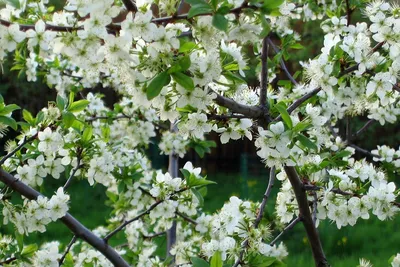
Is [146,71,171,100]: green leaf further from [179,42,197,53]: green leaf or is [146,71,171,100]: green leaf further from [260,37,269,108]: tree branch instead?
[260,37,269,108]: tree branch

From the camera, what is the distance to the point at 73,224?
2.12m

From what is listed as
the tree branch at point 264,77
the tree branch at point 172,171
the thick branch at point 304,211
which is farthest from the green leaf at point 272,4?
the tree branch at point 172,171

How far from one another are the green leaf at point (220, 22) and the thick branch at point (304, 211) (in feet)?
2.41

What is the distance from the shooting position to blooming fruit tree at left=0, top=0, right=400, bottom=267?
1.28 meters

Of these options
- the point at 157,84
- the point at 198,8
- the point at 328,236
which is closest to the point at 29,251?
the point at 157,84

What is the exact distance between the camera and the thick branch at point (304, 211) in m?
1.88

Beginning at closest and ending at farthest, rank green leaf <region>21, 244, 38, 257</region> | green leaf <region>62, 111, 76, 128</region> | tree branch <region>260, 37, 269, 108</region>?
1. tree branch <region>260, 37, 269, 108</region>
2. green leaf <region>62, 111, 76, 128</region>
3. green leaf <region>21, 244, 38, 257</region>

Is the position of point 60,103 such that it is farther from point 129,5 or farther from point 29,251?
point 129,5

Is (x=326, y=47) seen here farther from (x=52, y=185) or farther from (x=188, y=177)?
(x=52, y=185)

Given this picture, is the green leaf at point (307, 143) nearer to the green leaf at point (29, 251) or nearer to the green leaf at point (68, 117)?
the green leaf at point (68, 117)

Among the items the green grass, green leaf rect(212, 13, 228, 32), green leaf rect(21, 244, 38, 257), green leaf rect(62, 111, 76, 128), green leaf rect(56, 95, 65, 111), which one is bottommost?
green leaf rect(212, 13, 228, 32)

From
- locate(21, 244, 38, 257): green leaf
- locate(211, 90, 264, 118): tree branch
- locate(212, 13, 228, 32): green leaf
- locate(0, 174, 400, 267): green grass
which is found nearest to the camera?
locate(212, 13, 228, 32): green leaf

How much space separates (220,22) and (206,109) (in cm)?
35

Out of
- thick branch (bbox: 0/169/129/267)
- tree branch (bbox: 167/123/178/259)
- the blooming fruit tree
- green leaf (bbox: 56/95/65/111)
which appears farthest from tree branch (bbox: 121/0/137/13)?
tree branch (bbox: 167/123/178/259)
